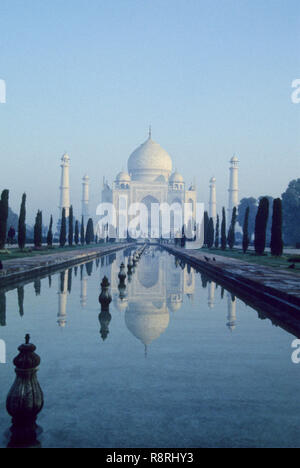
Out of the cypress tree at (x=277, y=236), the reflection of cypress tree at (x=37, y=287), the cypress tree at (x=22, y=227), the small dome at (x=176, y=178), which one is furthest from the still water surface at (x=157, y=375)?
the small dome at (x=176, y=178)

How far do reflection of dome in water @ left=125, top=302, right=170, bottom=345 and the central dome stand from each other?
75482 mm

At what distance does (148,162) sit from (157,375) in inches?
3163

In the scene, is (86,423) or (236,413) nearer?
(86,423)

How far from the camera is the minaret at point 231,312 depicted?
7.83 meters

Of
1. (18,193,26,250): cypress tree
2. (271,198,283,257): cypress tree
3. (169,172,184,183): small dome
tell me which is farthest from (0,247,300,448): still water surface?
(169,172,184,183): small dome

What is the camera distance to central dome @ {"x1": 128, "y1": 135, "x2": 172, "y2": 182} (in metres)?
84.1

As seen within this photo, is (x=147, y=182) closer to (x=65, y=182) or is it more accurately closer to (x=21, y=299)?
(x=65, y=182)

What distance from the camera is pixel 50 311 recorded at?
8.97 metres

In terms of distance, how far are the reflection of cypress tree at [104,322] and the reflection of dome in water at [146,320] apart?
0.99 feet

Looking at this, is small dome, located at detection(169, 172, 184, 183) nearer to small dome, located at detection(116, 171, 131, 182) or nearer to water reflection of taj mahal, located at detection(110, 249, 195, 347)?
small dome, located at detection(116, 171, 131, 182)
